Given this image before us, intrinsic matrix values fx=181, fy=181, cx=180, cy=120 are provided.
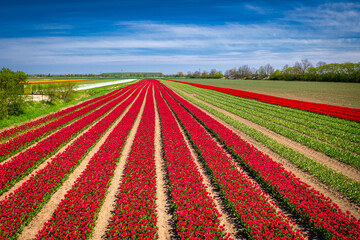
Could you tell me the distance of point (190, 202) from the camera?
7277 mm

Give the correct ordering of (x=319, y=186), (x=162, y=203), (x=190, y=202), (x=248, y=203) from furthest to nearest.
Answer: (x=319, y=186) < (x=162, y=203) < (x=190, y=202) < (x=248, y=203)

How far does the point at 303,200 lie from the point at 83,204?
8.71m

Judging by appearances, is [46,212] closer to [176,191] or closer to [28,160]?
[28,160]

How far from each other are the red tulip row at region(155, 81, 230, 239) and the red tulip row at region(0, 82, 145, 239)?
5.32m

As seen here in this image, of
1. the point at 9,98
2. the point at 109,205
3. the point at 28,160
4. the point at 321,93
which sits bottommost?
the point at 109,205

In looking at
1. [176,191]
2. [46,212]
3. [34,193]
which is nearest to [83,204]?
[46,212]

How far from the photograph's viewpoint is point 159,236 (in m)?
6.16

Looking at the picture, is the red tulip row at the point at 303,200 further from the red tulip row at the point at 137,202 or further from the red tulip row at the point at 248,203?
the red tulip row at the point at 137,202

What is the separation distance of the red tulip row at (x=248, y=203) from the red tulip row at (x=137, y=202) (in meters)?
3.10

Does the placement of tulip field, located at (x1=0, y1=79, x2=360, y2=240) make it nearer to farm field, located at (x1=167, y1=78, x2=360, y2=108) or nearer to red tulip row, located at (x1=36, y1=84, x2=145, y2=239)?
red tulip row, located at (x1=36, y1=84, x2=145, y2=239)

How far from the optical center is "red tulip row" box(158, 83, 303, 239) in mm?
5902

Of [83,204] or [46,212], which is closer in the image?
[83,204]

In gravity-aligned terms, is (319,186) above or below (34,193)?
below

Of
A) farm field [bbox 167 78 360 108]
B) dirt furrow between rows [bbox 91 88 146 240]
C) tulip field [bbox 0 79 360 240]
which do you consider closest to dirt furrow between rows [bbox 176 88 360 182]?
Result: tulip field [bbox 0 79 360 240]
